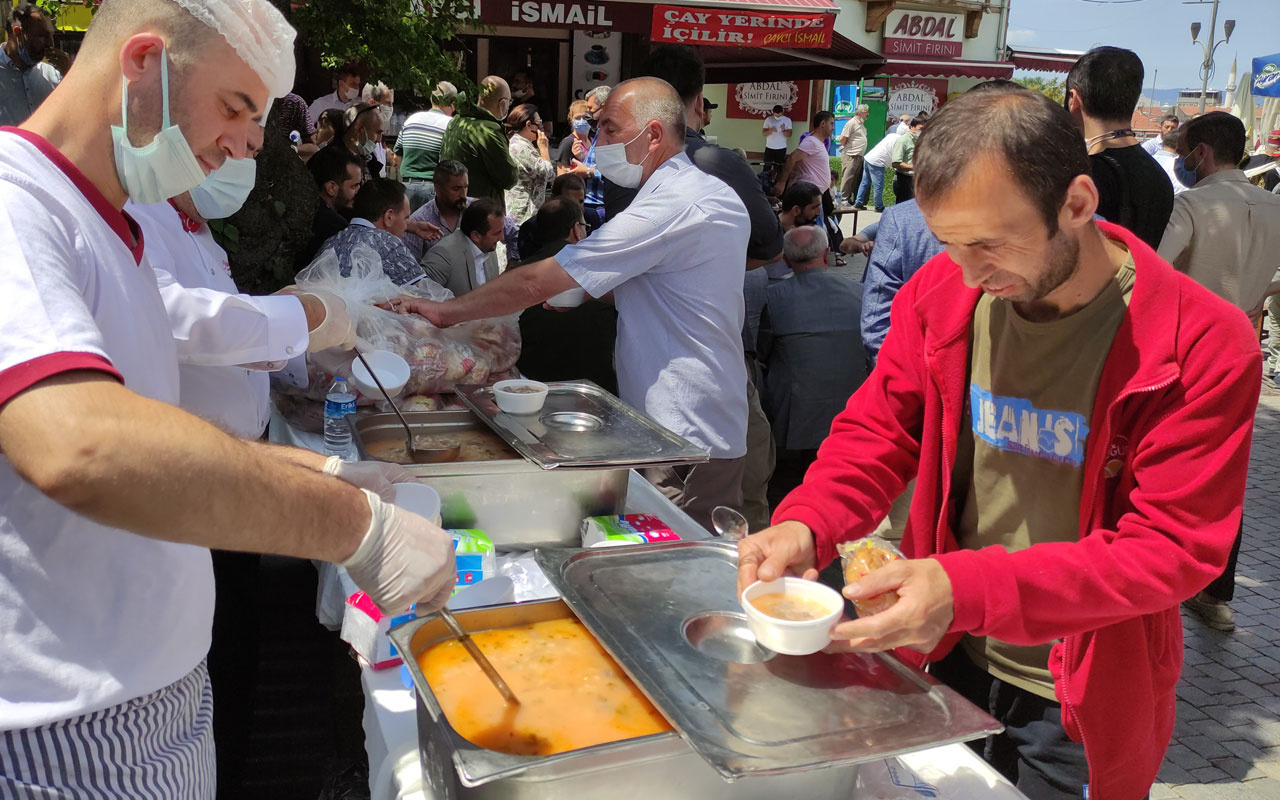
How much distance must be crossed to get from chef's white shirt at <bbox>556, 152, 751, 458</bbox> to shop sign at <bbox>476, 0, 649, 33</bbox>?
5411mm

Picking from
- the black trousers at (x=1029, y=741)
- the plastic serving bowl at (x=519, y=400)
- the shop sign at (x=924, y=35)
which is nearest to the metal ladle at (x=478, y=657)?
the black trousers at (x=1029, y=741)

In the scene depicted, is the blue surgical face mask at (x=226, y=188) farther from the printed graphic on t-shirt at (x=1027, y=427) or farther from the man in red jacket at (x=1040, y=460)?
the printed graphic on t-shirt at (x=1027, y=427)

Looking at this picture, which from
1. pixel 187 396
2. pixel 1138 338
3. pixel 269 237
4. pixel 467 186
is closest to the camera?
pixel 1138 338

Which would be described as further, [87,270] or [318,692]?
[318,692]

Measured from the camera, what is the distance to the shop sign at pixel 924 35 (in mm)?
19484

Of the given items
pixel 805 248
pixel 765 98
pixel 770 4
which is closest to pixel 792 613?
pixel 805 248

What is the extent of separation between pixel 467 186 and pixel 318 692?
3.10m

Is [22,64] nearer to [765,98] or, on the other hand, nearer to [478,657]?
[478,657]

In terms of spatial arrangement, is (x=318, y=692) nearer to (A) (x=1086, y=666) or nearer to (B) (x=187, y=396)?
(B) (x=187, y=396)

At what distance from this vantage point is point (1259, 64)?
1234 cm

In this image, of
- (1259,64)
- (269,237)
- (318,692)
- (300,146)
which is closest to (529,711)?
(318,692)

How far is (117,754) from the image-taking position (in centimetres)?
119

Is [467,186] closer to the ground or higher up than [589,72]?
closer to the ground

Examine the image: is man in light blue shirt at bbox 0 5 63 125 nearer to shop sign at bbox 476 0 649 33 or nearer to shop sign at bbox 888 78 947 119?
shop sign at bbox 476 0 649 33
